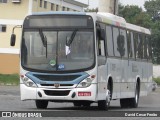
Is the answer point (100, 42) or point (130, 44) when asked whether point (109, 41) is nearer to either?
point (100, 42)

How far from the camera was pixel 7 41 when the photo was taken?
87.8 m

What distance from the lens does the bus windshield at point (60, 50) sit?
76.6 feet

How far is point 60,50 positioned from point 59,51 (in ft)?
0.15

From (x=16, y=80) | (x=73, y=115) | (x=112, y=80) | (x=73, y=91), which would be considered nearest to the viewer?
(x=73, y=115)

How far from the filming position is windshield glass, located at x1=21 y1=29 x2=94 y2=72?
2336cm

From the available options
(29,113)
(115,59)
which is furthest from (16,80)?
(29,113)

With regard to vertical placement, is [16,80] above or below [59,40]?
below

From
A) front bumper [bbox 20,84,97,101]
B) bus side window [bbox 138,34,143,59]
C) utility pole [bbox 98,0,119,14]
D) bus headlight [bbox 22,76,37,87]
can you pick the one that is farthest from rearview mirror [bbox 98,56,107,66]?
utility pole [bbox 98,0,119,14]

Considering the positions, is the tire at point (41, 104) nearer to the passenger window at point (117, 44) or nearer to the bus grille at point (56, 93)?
Answer: the bus grille at point (56, 93)

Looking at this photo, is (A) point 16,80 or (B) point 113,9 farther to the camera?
(A) point 16,80

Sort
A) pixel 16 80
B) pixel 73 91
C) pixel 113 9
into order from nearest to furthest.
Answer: pixel 73 91
pixel 113 9
pixel 16 80

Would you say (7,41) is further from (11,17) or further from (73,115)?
(73,115)

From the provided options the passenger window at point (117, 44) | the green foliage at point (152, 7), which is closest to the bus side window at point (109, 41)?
the passenger window at point (117, 44)

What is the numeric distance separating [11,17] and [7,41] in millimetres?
2718
